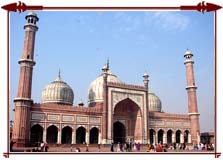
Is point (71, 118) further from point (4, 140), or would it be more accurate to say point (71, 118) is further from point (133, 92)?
point (4, 140)

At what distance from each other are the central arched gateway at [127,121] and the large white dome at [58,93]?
3284mm

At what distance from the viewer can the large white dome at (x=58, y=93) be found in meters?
18.4

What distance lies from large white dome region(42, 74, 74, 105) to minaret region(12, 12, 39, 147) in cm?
412

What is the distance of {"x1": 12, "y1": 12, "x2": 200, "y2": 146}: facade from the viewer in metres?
14.3

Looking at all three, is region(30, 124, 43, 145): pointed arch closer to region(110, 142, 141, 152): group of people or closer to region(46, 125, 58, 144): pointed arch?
region(46, 125, 58, 144): pointed arch

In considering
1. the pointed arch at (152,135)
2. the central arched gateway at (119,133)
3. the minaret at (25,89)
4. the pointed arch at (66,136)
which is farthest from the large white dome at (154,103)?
the minaret at (25,89)

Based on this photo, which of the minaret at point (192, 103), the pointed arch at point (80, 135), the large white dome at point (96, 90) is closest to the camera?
the pointed arch at point (80, 135)

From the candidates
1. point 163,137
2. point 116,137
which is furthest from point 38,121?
point 163,137

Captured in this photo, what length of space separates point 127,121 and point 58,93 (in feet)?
15.4

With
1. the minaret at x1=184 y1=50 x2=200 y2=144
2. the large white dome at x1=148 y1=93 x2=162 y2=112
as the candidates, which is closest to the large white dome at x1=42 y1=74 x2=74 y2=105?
the large white dome at x1=148 y1=93 x2=162 y2=112

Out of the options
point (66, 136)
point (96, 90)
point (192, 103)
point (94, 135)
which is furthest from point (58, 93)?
point (192, 103)

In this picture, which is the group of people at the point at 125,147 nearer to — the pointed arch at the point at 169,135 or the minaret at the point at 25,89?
the minaret at the point at 25,89

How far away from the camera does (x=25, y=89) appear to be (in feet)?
46.2

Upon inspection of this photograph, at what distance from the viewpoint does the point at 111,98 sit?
17.0 meters
